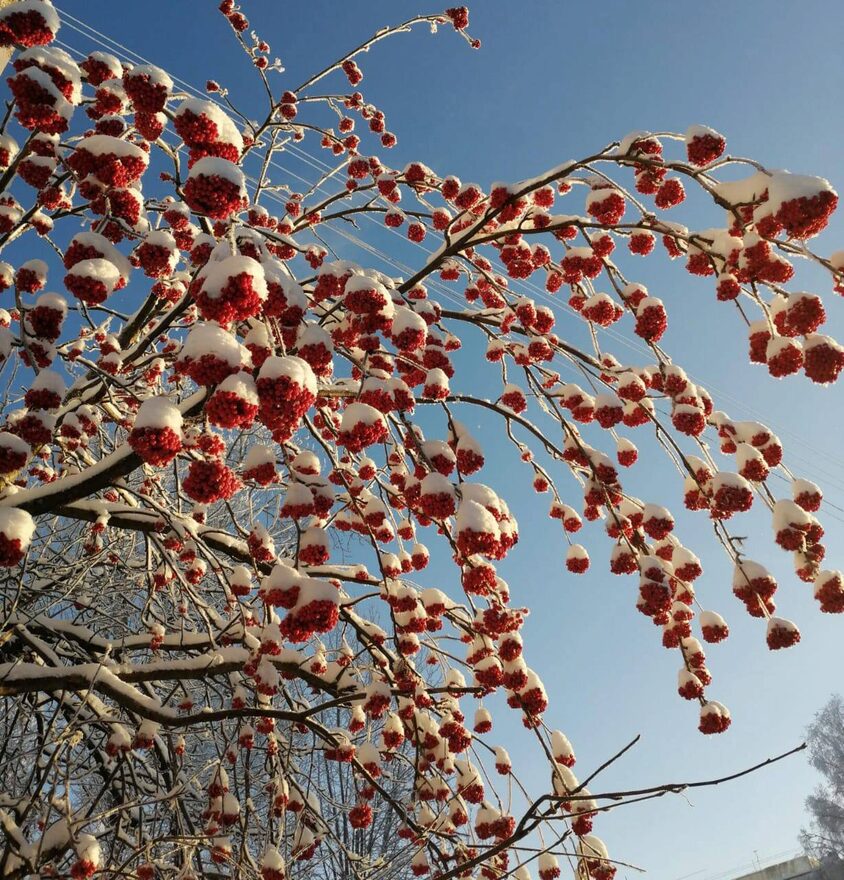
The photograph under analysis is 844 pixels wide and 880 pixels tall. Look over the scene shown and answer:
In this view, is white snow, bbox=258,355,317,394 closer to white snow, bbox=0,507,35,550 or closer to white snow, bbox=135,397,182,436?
white snow, bbox=135,397,182,436

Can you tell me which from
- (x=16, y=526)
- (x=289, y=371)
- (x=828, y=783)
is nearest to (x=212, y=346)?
(x=289, y=371)

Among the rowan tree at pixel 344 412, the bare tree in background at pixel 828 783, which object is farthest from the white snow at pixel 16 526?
the bare tree in background at pixel 828 783

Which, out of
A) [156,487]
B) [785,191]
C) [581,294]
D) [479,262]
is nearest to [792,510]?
[785,191]

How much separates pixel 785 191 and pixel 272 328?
4.56 ft

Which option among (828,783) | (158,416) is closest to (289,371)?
(158,416)

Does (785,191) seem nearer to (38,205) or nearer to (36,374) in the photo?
(36,374)

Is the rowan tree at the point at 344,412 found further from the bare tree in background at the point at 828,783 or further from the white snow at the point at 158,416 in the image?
the bare tree in background at the point at 828,783

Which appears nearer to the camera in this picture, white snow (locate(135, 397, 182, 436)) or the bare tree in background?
white snow (locate(135, 397, 182, 436))

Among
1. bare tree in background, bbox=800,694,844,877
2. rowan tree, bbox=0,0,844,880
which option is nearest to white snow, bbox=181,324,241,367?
rowan tree, bbox=0,0,844,880

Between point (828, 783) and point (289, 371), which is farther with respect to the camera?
point (828, 783)

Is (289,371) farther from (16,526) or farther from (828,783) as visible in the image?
(828,783)

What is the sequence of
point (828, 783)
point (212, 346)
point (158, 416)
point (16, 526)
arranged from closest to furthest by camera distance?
1. point (212, 346)
2. point (158, 416)
3. point (16, 526)
4. point (828, 783)

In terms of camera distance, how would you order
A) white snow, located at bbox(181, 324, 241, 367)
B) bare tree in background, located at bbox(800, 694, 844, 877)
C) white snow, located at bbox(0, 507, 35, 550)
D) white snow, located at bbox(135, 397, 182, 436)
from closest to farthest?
white snow, located at bbox(181, 324, 241, 367)
white snow, located at bbox(135, 397, 182, 436)
white snow, located at bbox(0, 507, 35, 550)
bare tree in background, located at bbox(800, 694, 844, 877)

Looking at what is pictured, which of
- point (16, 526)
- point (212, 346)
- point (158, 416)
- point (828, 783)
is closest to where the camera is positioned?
point (212, 346)
